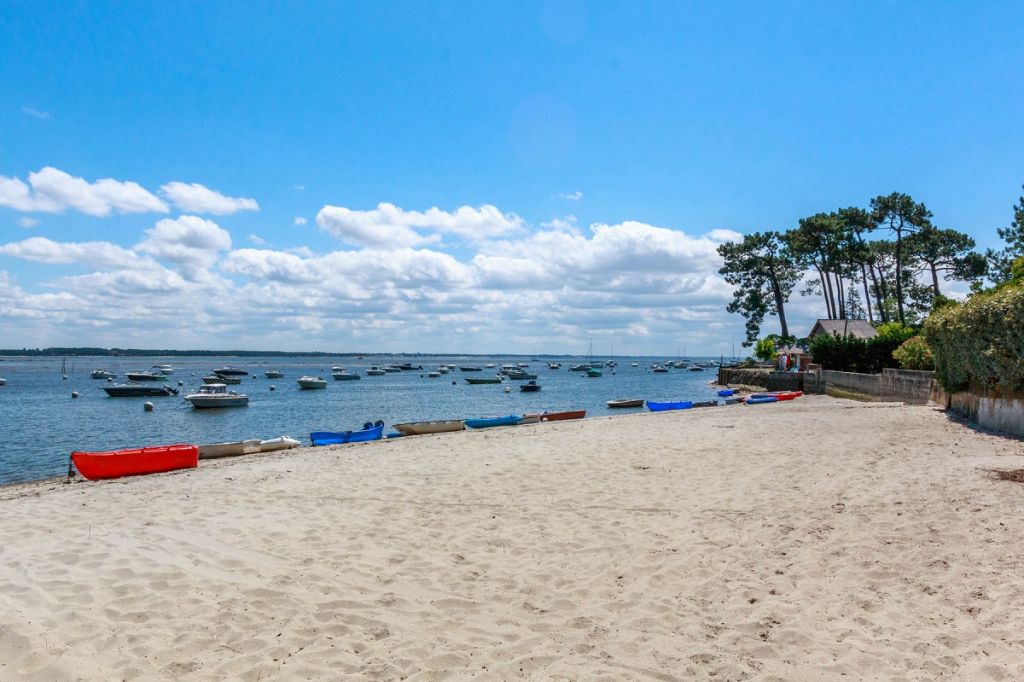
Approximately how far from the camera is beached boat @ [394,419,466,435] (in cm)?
2439

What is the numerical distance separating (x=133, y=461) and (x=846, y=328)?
57.5 metres

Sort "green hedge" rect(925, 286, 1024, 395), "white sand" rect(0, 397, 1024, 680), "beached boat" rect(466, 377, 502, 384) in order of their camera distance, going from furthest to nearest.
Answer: "beached boat" rect(466, 377, 502, 384) → "green hedge" rect(925, 286, 1024, 395) → "white sand" rect(0, 397, 1024, 680)

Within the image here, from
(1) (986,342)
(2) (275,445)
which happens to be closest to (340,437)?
(2) (275,445)

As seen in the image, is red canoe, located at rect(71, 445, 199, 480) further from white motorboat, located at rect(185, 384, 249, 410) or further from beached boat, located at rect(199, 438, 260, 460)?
white motorboat, located at rect(185, 384, 249, 410)

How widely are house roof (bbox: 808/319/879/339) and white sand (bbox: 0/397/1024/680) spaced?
164 ft

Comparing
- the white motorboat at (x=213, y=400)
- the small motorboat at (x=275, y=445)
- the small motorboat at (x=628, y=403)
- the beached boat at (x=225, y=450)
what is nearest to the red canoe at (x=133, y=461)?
the beached boat at (x=225, y=450)

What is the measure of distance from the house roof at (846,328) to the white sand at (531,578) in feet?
164

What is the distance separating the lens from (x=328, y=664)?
480 cm

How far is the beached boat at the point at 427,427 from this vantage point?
960 inches

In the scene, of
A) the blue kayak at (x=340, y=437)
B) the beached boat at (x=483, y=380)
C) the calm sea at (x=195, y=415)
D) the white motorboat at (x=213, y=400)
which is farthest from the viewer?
the beached boat at (x=483, y=380)

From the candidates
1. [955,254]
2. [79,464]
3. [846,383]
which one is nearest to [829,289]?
[955,254]

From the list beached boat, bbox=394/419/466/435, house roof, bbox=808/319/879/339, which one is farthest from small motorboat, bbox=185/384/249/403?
house roof, bbox=808/319/879/339

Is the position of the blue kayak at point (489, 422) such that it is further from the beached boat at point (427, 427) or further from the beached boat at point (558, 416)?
the beached boat at point (558, 416)

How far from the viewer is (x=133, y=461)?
16.1 metres
